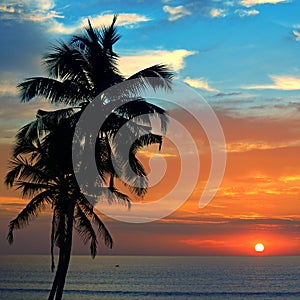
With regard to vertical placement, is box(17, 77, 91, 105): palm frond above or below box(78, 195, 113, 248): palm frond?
above

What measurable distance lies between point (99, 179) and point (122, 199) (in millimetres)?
2234

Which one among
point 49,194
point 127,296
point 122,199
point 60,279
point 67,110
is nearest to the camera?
point 60,279

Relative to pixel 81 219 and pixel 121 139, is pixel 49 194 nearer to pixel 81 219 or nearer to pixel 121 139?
pixel 81 219

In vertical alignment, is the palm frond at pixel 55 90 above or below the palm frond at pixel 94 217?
above

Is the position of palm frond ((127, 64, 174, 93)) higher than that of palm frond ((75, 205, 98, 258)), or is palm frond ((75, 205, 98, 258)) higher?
palm frond ((127, 64, 174, 93))

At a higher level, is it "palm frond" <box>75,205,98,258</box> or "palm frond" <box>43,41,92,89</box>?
"palm frond" <box>43,41,92,89</box>

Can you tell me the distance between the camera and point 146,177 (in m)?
20.8

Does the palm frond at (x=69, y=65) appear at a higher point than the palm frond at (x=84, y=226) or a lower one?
higher

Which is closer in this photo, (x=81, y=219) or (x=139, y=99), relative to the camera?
(x=139, y=99)

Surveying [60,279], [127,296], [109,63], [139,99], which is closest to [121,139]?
[139,99]

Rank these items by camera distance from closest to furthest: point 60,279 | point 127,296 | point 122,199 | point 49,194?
point 60,279 < point 122,199 < point 49,194 < point 127,296

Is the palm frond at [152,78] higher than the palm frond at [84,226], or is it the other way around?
the palm frond at [152,78]

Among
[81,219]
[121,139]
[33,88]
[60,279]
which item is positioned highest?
[33,88]

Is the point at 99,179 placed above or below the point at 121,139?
below
